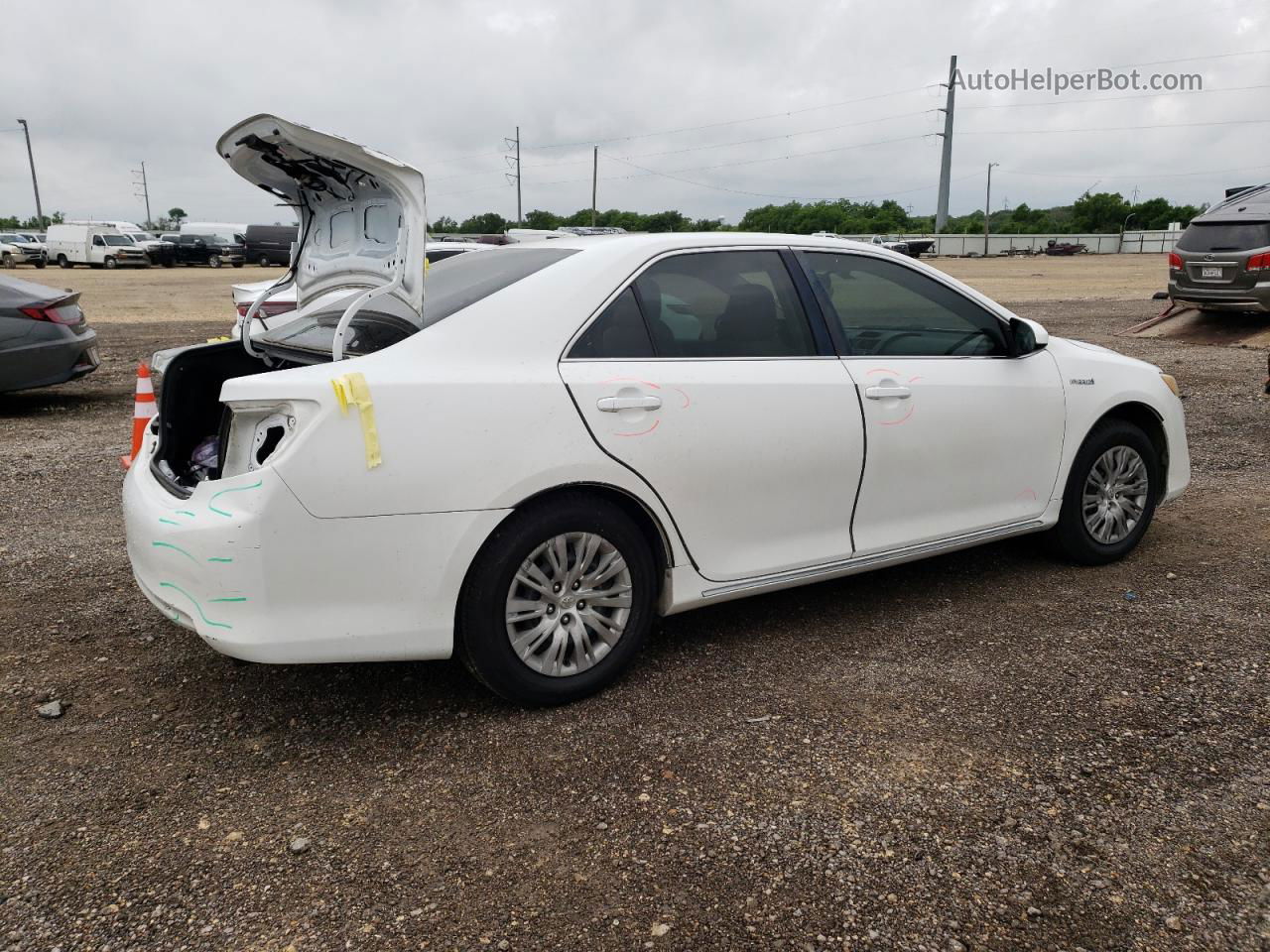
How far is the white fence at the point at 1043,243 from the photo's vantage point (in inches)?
2987

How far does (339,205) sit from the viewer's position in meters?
3.86

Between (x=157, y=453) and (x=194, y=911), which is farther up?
(x=157, y=453)

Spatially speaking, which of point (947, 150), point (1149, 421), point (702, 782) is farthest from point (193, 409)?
point (947, 150)

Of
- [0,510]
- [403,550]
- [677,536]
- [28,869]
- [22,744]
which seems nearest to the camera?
[28,869]

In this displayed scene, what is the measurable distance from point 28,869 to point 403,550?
4.11 ft

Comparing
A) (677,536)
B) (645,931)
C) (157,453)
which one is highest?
(157,453)

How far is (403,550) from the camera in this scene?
10.1 feet

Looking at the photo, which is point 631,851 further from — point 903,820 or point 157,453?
point 157,453

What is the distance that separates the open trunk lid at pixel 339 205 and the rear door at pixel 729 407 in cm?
66

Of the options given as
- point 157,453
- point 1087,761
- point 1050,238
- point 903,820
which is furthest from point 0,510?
point 1050,238

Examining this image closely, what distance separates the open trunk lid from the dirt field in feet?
4.48

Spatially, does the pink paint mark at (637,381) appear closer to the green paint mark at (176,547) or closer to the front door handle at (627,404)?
the front door handle at (627,404)

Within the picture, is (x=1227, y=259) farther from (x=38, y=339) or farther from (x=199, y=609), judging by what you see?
(x=199, y=609)

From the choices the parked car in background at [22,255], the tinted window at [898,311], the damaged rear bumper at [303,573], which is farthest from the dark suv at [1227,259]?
the parked car in background at [22,255]
